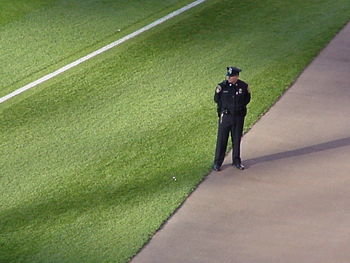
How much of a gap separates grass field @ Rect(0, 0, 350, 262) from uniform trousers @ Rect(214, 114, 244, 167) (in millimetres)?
400

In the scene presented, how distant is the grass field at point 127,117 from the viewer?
37.7 ft

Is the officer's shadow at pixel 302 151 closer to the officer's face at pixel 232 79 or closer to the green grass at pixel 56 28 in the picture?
the officer's face at pixel 232 79

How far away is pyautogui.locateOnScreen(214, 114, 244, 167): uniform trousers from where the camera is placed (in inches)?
488

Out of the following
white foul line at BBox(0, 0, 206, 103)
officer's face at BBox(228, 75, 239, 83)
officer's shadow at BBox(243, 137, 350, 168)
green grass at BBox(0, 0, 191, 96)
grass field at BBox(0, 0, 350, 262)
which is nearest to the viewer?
grass field at BBox(0, 0, 350, 262)

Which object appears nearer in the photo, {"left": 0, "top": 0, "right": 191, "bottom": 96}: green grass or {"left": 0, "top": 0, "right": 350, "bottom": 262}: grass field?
{"left": 0, "top": 0, "right": 350, "bottom": 262}: grass field

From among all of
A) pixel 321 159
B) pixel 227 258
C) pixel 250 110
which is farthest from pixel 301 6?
pixel 227 258

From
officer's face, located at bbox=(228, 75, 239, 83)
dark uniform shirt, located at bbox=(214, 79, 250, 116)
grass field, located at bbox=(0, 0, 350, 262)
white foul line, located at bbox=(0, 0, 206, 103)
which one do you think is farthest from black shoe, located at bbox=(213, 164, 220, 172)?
white foul line, located at bbox=(0, 0, 206, 103)

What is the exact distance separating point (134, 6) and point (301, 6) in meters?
3.69

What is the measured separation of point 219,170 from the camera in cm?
1276

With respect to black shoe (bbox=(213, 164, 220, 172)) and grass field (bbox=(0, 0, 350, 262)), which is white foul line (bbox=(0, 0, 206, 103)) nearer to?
grass field (bbox=(0, 0, 350, 262))

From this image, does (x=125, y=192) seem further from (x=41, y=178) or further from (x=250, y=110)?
(x=250, y=110)

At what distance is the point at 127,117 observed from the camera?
14.4 meters

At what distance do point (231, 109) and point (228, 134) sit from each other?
471mm

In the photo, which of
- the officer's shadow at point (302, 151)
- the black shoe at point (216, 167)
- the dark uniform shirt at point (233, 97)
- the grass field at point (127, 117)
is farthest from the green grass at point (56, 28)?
the officer's shadow at point (302, 151)
